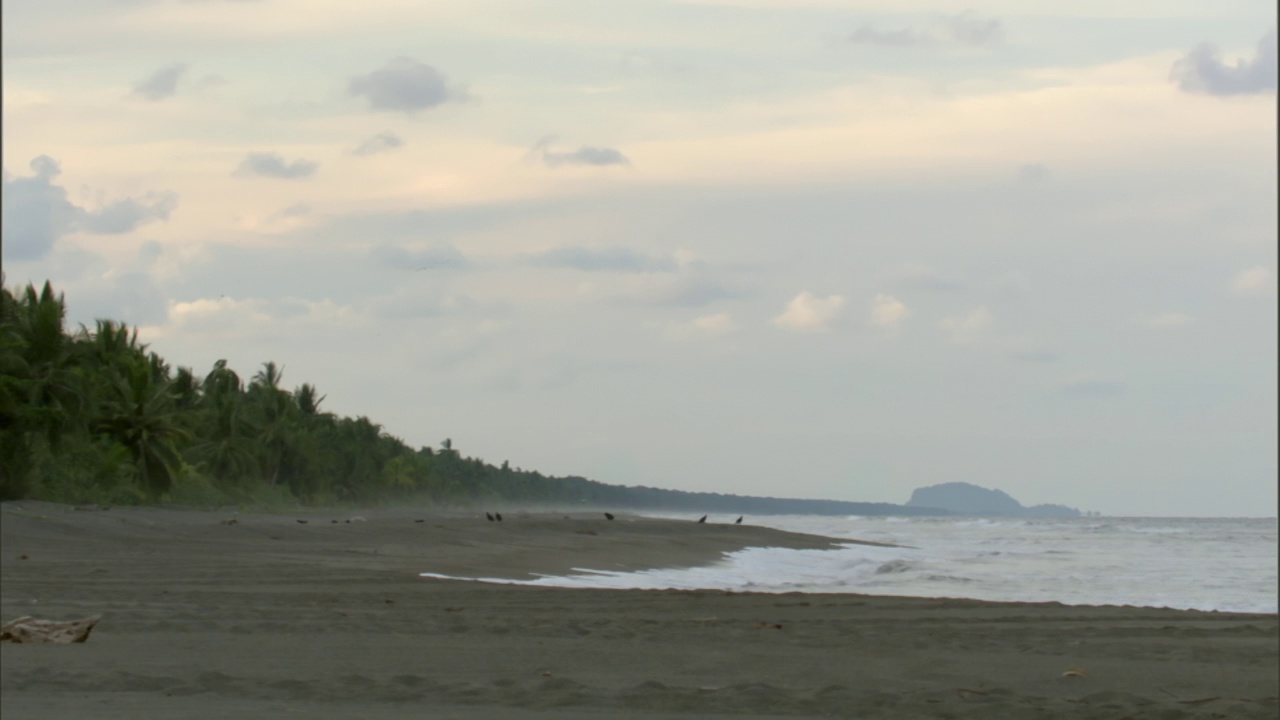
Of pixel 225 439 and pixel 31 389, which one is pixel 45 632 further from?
pixel 225 439

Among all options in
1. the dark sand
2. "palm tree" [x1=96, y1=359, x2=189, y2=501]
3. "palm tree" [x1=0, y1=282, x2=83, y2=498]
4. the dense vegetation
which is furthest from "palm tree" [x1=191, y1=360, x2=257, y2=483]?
the dark sand

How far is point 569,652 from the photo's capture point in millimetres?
8812

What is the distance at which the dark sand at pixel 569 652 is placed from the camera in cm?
688

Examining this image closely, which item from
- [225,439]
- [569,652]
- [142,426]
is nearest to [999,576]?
[569,652]

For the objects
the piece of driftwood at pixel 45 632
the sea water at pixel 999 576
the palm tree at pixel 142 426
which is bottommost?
the piece of driftwood at pixel 45 632

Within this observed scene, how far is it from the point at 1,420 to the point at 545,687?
26910mm

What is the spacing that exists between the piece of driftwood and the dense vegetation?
2311cm

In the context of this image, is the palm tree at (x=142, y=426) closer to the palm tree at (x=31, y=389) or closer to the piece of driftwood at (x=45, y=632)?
the palm tree at (x=31, y=389)

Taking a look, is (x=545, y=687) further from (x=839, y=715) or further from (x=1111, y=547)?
(x=1111, y=547)

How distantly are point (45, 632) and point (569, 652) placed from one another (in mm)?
3431

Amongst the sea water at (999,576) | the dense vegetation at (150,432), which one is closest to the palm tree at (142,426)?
the dense vegetation at (150,432)

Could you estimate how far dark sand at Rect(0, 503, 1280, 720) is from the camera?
6.88 meters

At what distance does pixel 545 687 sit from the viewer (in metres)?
7.34

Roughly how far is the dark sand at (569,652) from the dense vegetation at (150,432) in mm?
15508
